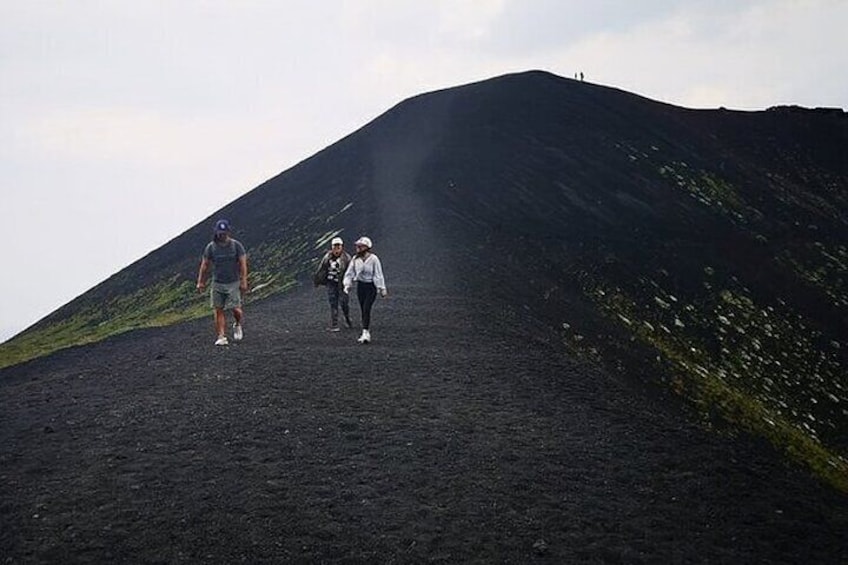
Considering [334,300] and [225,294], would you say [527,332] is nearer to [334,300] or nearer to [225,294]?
[334,300]

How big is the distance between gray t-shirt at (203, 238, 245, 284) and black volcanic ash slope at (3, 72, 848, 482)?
7.42m

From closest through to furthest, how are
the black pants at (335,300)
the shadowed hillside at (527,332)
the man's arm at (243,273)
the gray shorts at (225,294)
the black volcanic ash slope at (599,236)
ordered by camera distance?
the shadowed hillside at (527,332), the man's arm at (243,273), the gray shorts at (225,294), the black pants at (335,300), the black volcanic ash slope at (599,236)

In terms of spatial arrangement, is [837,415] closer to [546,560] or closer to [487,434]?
[487,434]

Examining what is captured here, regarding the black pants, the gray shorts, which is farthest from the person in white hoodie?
the gray shorts

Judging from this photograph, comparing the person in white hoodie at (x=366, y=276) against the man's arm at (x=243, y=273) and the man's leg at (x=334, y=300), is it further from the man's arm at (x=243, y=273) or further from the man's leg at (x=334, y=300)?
the man's arm at (x=243, y=273)

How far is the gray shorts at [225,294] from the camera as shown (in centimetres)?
2047

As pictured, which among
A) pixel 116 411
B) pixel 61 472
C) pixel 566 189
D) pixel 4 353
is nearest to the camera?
pixel 61 472

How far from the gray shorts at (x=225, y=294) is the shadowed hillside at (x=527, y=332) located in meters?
1.29

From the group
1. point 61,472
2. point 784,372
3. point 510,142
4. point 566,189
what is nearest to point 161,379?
point 61,472

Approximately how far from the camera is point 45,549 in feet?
33.2

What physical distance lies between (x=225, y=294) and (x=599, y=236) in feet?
79.6

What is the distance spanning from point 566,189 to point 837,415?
1969 centimetres

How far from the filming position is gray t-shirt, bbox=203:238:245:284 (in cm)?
2028

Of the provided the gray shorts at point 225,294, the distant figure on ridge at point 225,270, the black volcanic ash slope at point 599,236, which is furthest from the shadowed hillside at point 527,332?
the distant figure on ridge at point 225,270
